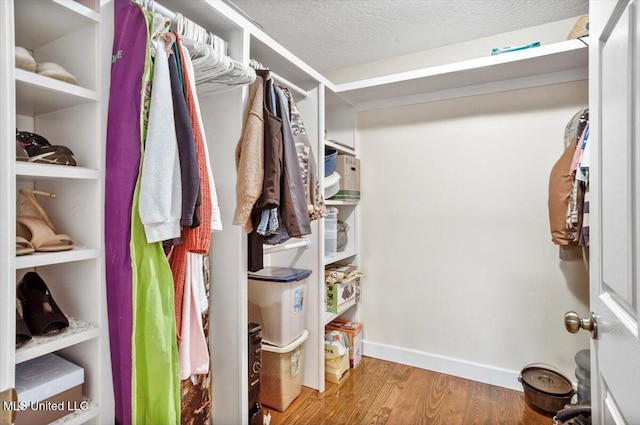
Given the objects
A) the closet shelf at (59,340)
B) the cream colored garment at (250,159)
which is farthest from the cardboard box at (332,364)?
the closet shelf at (59,340)

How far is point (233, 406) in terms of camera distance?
1.52 metres

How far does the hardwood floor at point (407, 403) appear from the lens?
1.86 meters

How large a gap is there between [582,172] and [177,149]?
1.84 metres

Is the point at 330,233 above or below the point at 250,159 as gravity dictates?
below

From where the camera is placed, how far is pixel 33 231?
95 cm

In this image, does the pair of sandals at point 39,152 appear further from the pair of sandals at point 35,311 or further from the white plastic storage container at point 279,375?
the white plastic storage container at point 279,375

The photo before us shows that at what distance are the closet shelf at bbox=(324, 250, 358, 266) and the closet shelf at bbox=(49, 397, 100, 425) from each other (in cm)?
141

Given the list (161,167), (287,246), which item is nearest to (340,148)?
(287,246)

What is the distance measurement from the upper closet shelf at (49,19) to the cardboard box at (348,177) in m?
1.64

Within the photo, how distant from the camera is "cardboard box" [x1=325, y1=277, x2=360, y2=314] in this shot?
233 centimetres

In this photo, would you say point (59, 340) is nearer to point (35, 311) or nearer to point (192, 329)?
point (35, 311)

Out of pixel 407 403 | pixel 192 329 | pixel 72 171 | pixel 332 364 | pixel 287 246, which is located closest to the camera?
pixel 72 171

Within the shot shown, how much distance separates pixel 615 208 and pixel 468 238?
1.71 meters

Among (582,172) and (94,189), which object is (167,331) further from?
(582,172)
